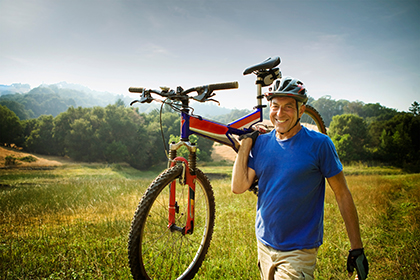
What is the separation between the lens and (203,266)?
3510 millimetres

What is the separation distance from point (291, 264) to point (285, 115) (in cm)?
129

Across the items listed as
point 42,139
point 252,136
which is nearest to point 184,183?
point 252,136

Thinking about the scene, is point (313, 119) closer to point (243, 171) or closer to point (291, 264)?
point (243, 171)

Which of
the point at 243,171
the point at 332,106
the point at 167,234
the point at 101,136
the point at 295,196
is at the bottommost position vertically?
the point at 167,234

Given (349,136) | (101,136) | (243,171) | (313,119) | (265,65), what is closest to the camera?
(243,171)

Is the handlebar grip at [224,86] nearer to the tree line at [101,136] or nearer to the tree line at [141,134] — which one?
the tree line at [141,134]

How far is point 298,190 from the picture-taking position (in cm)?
184

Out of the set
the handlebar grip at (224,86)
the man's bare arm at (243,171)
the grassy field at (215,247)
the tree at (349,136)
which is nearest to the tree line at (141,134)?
the tree at (349,136)

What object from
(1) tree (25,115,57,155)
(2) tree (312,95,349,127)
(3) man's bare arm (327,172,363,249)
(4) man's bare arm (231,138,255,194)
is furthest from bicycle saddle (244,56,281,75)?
(2) tree (312,95,349,127)

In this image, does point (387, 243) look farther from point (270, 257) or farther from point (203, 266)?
point (270, 257)

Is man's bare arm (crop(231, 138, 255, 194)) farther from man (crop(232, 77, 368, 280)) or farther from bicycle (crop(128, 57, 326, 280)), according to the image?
bicycle (crop(128, 57, 326, 280))

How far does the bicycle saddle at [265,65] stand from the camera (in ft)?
11.1

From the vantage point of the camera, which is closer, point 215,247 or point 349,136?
point 215,247

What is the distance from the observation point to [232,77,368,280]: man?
1812 mm
